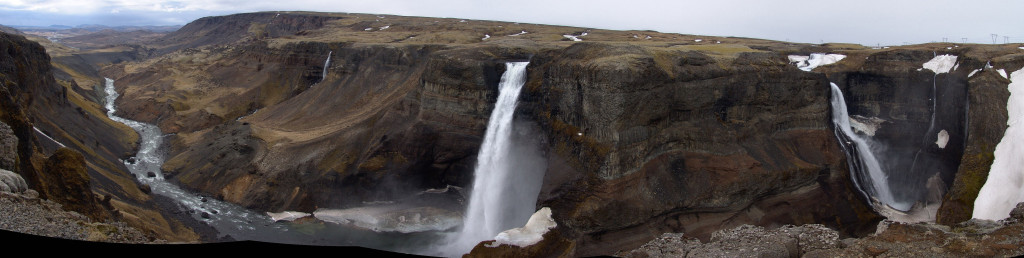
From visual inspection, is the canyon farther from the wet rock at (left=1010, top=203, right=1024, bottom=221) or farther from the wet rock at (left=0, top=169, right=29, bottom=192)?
the wet rock at (left=1010, top=203, right=1024, bottom=221)

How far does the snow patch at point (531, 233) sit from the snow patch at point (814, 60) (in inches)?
819

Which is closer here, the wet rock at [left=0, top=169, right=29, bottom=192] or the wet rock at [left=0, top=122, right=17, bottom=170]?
the wet rock at [left=0, top=169, right=29, bottom=192]

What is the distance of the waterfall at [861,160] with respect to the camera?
110 feet

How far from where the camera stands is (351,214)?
36.9 metres

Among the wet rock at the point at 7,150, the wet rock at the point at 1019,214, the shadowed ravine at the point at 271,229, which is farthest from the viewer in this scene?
the shadowed ravine at the point at 271,229

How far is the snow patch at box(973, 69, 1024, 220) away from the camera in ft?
82.8

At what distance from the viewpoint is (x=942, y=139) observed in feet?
108

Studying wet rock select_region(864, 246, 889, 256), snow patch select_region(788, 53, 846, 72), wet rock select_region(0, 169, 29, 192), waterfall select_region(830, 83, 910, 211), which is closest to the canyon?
waterfall select_region(830, 83, 910, 211)

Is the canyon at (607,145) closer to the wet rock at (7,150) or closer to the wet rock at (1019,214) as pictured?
the wet rock at (7,150)

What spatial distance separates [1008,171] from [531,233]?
69.4ft

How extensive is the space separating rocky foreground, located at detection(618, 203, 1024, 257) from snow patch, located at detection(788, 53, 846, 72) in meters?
21.3

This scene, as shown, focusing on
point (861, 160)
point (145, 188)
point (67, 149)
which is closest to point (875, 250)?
Answer: point (861, 160)

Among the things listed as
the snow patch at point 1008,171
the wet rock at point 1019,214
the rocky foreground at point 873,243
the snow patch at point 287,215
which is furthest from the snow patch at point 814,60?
the snow patch at point 287,215

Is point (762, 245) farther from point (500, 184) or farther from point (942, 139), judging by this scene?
point (942, 139)
